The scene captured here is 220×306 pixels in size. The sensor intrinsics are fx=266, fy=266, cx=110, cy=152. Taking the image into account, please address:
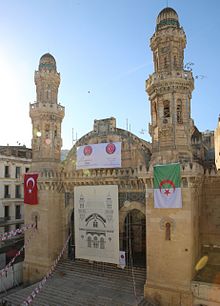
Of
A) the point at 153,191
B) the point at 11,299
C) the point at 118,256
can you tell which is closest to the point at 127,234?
the point at 118,256

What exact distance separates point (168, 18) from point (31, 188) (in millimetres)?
19745

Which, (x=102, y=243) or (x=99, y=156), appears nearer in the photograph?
(x=102, y=243)

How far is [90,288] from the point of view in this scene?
21312mm

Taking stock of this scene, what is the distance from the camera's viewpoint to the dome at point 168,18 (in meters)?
21.6

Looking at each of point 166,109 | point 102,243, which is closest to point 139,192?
point 102,243

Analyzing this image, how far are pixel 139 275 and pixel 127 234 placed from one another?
3.80 metres

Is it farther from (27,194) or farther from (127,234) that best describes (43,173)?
(127,234)

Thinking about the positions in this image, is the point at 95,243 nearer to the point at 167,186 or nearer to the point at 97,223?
the point at 97,223

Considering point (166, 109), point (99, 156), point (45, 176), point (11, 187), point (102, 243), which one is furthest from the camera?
point (11, 187)

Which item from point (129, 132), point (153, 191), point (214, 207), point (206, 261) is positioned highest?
point (129, 132)

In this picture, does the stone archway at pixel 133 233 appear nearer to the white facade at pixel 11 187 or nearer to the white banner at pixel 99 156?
the white banner at pixel 99 156

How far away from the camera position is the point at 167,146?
818 inches

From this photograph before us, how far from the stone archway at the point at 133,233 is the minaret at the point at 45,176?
6.41 m

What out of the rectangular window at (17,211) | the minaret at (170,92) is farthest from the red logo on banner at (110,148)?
the rectangular window at (17,211)
